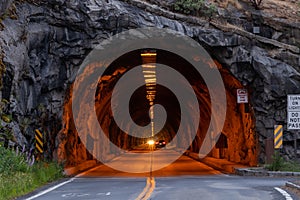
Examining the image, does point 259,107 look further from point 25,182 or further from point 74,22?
point 25,182

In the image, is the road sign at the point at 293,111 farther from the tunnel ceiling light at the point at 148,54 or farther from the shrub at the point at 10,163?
the shrub at the point at 10,163

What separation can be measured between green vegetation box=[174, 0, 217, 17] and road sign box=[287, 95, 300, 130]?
713 cm

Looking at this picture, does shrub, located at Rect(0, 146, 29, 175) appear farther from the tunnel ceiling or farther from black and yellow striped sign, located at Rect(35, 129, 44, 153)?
the tunnel ceiling

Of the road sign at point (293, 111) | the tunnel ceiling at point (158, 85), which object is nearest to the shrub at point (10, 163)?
the road sign at point (293, 111)

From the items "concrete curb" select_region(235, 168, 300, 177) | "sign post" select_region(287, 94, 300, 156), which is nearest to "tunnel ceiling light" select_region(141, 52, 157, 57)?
"concrete curb" select_region(235, 168, 300, 177)

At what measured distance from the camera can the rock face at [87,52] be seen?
24.2 metres

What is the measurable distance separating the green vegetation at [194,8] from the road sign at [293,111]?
7.13 metres

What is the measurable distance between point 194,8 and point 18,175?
14171mm

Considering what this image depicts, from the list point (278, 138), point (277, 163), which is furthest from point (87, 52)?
point (277, 163)

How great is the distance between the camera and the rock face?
24.2m

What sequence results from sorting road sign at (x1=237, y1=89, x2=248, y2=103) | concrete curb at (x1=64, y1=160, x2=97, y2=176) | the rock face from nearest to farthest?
the rock face → concrete curb at (x1=64, y1=160, x2=97, y2=176) → road sign at (x1=237, y1=89, x2=248, y2=103)

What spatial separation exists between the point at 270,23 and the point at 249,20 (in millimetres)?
1090

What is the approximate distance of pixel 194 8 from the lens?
28125 mm

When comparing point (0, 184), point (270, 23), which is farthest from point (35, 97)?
point (270, 23)
